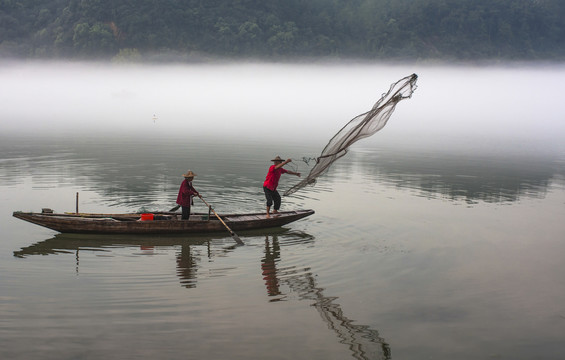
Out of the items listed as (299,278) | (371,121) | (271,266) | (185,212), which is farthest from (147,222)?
(371,121)

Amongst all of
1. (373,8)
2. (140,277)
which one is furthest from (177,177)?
(373,8)

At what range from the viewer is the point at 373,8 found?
16625 cm


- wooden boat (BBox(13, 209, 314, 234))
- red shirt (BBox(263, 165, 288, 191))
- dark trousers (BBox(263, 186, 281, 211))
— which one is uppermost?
red shirt (BBox(263, 165, 288, 191))

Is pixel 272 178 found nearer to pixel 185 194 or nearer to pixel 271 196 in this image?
pixel 271 196

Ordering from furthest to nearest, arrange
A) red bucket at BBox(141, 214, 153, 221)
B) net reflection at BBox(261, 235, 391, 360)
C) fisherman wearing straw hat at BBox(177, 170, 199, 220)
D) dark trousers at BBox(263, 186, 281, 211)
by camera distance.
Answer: dark trousers at BBox(263, 186, 281, 211), fisherman wearing straw hat at BBox(177, 170, 199, 220), red bucket at BBox(141, 214, 153, 221), net reflection at BBox(261, 235, 391, 360)

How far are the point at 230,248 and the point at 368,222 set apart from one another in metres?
4.62

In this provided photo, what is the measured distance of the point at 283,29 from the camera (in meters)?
149

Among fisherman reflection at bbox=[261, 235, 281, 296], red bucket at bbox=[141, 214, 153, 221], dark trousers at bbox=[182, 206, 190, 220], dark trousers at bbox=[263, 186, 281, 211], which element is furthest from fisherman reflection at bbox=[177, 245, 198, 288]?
dark trousers at bbox=[263, 186, 281, 211]

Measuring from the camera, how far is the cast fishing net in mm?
12422

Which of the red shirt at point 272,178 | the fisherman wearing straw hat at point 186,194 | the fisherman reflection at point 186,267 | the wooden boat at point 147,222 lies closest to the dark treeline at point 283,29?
the red shirt at point 272,178

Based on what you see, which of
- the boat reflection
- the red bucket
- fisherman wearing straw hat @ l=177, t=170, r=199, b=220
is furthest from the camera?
fisherman wearing straw hat @ l=177, t=170, r=199, b=220

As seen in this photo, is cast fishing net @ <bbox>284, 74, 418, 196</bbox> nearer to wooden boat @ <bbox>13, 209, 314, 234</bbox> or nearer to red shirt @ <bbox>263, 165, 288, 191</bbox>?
red shirt @ <bbox>263, 165, 288, 191</bbox>

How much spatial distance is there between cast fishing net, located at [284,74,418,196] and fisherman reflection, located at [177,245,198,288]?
135 inches

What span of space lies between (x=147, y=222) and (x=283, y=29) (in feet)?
460
